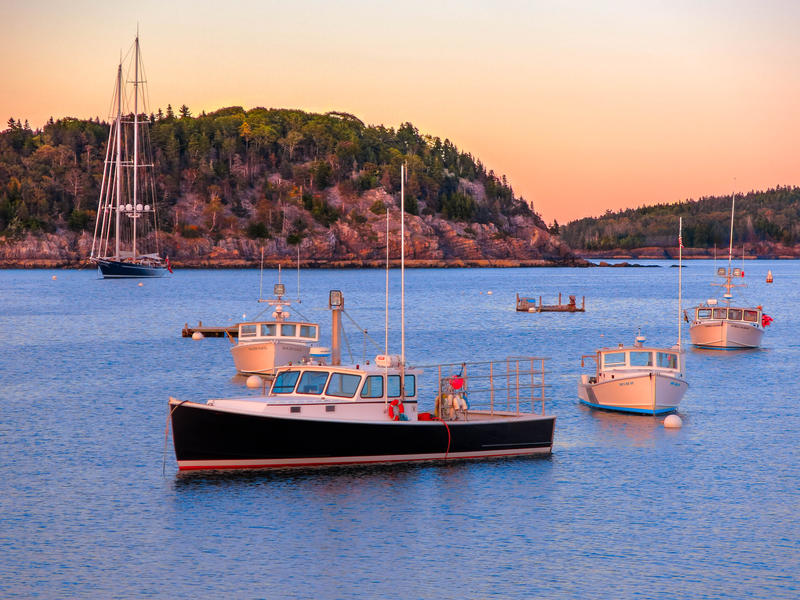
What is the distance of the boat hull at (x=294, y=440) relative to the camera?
32.2 meters

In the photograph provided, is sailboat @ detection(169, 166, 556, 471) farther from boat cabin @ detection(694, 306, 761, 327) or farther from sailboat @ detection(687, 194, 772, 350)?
boat cabin @ detection(694, 306, 761, 327)

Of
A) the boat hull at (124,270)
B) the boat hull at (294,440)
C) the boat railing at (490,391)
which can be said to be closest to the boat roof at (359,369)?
the boat railing at (490,391)

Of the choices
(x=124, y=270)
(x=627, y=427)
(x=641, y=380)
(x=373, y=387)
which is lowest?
(x=627, y=427)

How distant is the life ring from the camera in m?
33.2

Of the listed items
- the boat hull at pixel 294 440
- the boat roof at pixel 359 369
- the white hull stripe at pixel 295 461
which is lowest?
the white hull stripe at pixel 295 461

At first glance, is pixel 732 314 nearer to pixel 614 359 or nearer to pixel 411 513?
pixel 614 359

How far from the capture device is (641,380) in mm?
44844

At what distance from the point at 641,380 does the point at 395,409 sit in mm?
15989

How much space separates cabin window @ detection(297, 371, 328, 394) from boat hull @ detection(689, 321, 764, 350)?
48644 mm

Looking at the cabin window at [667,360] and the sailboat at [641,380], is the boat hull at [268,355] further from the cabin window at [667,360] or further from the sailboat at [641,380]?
the cabin window at [667,360]

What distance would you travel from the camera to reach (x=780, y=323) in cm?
10925

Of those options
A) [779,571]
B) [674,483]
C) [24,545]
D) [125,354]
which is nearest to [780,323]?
[125,354]

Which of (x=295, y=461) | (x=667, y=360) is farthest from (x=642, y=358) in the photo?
(x=295, y=461)

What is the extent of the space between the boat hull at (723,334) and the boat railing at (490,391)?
613 inches
